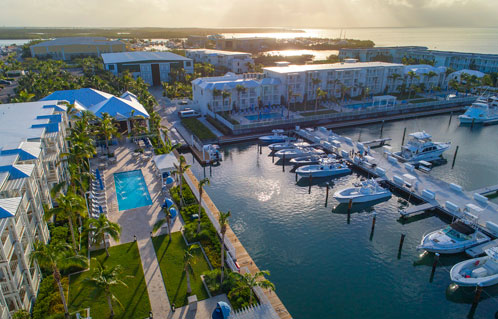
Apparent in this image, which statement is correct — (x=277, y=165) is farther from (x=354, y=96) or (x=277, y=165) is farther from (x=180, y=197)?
(x=354, y=96)

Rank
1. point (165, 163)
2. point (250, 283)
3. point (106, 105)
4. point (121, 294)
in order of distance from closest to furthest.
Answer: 1. point (250, 283)
2. point (121, 294)
3. point (165, 163)
4. point (106, 105)

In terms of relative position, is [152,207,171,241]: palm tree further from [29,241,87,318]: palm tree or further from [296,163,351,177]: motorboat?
[296,163,351,177]: motorboat

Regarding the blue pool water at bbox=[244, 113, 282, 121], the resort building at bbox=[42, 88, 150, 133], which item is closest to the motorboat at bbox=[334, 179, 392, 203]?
the blue pool water at bbox=[244, 113, 282, 121]

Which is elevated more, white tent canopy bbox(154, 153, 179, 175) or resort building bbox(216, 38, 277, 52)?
resort building bbox(216, 38, 277, 52)

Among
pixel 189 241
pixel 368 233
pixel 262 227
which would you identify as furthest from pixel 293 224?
pixel 189 241

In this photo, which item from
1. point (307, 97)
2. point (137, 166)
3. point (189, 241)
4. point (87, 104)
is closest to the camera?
point (189, 241)

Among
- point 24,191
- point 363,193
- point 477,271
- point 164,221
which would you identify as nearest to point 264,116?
point 363,193

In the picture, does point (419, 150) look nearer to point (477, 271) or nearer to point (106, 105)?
point (477, 271)
